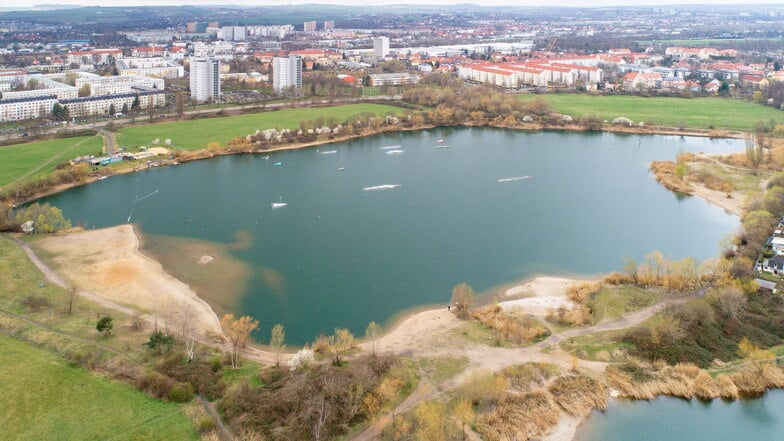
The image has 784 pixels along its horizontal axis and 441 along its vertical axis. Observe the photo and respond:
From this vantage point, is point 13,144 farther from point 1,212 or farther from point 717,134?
point 717,134

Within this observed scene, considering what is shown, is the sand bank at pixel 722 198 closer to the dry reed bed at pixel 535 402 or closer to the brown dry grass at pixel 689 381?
the brown dry grass at pixel 689 381

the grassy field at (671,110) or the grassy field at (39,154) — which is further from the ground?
the grassy field at (671,110)

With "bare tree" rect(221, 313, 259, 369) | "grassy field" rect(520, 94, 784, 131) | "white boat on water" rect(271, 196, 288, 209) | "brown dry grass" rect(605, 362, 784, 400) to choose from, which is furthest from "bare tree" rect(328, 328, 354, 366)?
"grassy field" rect(520, 94, 784, 131)

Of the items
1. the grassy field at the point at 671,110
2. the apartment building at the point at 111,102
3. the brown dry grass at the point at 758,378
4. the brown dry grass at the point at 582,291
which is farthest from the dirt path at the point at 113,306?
the grassy field at the point at 671,110

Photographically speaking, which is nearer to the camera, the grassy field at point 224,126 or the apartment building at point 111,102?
the grassy field at point 224,126

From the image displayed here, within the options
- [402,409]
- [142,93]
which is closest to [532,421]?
[402,409]

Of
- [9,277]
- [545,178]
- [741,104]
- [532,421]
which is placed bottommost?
[532,421]
